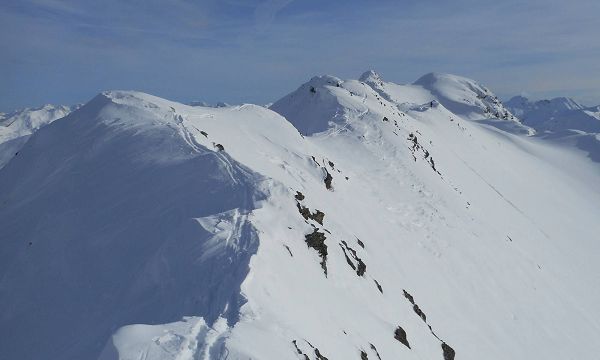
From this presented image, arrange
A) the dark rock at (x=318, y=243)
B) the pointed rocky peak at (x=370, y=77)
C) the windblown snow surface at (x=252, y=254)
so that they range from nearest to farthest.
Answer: the windblown snow surface at (x=252, y=254) < the dark rock at (x=318, y=243) < the pointed rocky peak at (x=370, y=77)

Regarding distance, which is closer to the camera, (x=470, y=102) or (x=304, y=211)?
(x=304, y=211)

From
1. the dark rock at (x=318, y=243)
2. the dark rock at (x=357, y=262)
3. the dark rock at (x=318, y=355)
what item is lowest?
the dark rock at (x=357, y=262)

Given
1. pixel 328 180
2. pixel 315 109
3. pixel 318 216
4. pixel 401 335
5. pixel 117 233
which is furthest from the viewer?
pixel 315 109

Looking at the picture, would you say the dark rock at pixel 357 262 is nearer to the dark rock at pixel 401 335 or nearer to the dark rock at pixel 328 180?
the dark rock at pixel 401 335

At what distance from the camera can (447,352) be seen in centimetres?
2047

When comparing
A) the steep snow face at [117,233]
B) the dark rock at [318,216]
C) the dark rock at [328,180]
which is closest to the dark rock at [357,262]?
the dark rock at [318,216]

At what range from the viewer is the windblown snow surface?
13.4 meters

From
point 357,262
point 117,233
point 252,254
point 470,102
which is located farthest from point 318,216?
point 470,102

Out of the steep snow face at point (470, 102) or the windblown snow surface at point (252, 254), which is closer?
the windblown snow surface at point (252, 254)

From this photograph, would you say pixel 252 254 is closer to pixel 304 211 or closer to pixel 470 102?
pixel 304 211

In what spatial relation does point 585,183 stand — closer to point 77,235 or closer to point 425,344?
point 425,344

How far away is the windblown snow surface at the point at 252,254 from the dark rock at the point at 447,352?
0.30 feet

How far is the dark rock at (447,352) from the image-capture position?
2029 cm

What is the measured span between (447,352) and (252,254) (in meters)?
11.3
